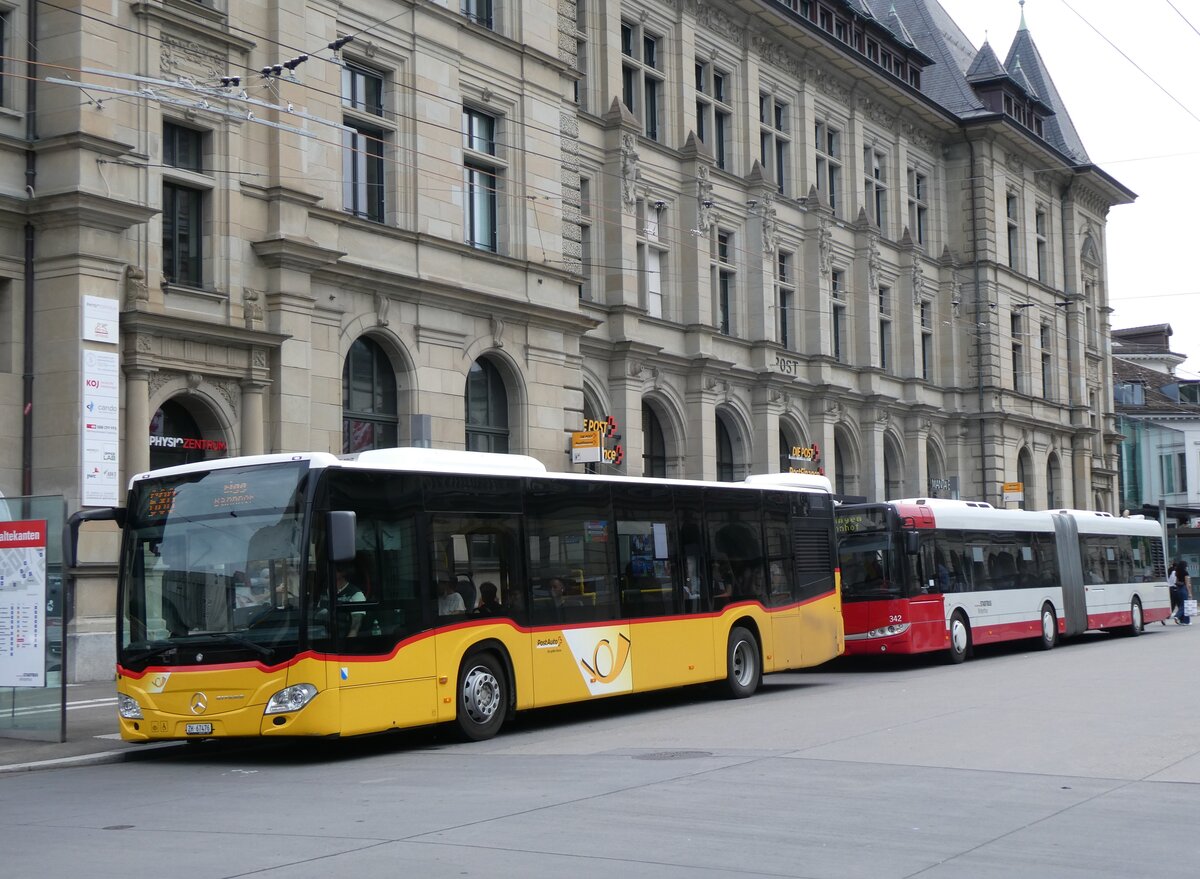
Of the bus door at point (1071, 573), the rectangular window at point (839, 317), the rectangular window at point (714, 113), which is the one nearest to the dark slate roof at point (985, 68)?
the rectangular window at point (839, 317)

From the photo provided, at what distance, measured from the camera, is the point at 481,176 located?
99.7 ft

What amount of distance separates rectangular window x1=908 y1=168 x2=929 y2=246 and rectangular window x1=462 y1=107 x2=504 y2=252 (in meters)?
24.8

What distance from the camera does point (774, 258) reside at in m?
42.4

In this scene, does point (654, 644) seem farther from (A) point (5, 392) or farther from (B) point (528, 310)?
(B) point (528, 310)

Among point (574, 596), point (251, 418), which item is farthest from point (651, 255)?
point (574, 596)

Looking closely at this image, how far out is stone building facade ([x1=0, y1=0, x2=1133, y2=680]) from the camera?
851 inches

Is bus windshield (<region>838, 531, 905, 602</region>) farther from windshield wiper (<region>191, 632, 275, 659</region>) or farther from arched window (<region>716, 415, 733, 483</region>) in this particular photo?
arched window (<region>716, 415, 733, 483</region>)

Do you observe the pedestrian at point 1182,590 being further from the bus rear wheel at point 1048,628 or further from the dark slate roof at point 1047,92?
the dark slate roof at point 1047,92

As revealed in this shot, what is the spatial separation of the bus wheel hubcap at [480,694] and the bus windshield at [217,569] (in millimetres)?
2467

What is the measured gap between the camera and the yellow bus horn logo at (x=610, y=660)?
57.8 feet

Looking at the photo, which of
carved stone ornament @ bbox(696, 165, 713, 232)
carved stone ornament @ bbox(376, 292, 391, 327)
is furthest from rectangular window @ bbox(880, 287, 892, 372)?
carved stone ornament @ bbox(376, 292, 391, 327)

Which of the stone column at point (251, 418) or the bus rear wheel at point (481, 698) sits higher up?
the stone column at point (251, 418)

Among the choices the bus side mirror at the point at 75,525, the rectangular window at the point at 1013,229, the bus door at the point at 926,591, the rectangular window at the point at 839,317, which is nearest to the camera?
the bus side mirror at the point at 75,525

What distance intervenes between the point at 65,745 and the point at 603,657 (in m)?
5.98
